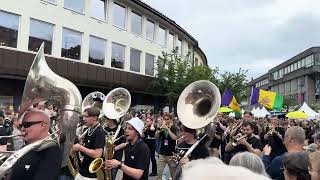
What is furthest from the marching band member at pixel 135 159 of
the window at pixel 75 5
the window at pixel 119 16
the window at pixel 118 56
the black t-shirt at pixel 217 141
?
the window at pixel 119 16

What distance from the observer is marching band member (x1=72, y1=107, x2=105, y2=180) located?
6.50 metres

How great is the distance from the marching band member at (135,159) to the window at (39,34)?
60.2 feet

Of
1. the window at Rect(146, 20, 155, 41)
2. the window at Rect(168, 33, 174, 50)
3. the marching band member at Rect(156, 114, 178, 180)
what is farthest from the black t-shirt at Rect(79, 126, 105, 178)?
the window at Rect(168, 33, 174, 50)

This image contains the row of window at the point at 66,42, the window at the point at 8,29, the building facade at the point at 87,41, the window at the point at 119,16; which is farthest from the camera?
the window at the point at 119,16

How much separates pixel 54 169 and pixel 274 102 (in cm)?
1923

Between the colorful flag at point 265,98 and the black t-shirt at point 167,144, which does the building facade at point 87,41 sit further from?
the black t-shirt at point 167,144

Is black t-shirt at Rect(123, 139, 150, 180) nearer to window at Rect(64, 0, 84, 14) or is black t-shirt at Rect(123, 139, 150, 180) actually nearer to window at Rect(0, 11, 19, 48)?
window at Rect(0, 11, 19, 48)

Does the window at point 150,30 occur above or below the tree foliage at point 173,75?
above

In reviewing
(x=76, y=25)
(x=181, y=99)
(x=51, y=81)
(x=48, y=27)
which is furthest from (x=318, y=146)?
(x=76, y=25)

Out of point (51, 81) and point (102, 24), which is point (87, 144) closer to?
point (51, 81)

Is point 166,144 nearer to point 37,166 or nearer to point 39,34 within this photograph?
point 37,166

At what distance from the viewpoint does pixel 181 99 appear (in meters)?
7.57

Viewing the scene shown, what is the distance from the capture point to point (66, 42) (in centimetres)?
2589

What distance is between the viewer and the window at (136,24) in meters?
33.4
